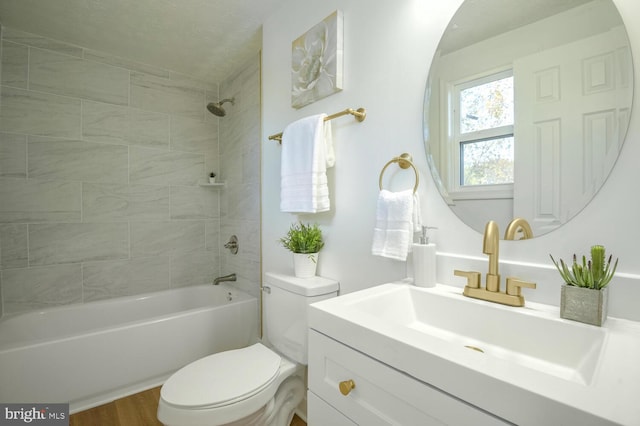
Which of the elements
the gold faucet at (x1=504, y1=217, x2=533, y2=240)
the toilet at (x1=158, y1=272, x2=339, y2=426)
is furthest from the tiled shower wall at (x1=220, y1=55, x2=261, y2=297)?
the gold faucet at (x1=504, y1=217, x2=533, y2=240)

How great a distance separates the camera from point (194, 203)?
114 inches

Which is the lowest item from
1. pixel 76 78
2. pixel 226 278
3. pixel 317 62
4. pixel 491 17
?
pixel 226 278

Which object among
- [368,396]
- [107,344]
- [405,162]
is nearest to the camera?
[368,396]

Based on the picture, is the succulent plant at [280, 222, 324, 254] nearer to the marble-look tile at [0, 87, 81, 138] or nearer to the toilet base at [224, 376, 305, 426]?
the toilet base at [224, 376, 305, 426]

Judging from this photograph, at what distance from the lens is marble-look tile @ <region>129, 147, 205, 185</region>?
102 inches

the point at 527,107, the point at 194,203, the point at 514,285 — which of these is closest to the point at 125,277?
the point at 194,203

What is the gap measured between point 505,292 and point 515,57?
72 cm

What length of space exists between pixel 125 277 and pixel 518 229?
2.75 meters

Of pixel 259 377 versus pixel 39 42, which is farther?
pixel 39 42

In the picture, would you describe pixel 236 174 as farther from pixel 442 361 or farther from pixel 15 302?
pixel 442 361

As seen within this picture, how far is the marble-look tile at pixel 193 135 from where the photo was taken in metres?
2.77
